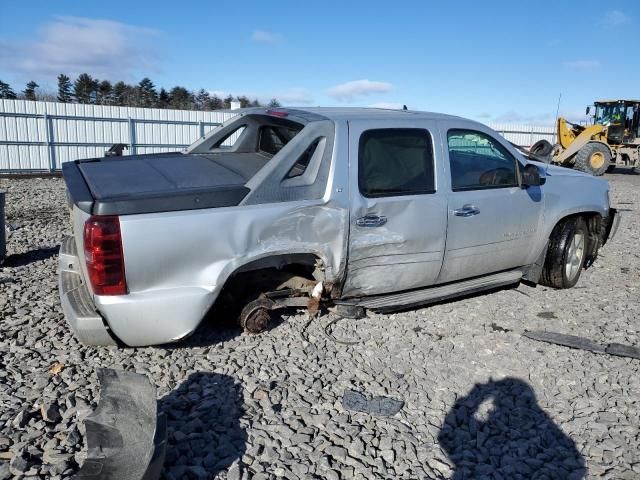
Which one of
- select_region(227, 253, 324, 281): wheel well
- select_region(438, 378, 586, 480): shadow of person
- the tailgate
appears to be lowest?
select_region(438, 378, 586, 480): shadow of person

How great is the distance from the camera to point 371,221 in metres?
4.10

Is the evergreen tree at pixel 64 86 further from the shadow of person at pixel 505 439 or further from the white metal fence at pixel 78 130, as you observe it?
the shadow of person at pixel 505 439

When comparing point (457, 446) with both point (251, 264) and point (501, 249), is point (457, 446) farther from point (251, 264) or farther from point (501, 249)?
point (501, 249)

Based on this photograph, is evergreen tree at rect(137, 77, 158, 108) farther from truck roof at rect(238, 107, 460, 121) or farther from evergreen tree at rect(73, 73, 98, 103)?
truck roof at rect(238, 107, 460, 121)

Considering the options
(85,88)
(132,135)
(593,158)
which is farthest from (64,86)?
(593,158)

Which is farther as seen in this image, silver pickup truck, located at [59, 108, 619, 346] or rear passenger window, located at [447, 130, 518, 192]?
rear passenger window, located at [447, 130, 518, 192]

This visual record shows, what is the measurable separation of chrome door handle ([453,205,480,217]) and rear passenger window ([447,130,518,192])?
17cm

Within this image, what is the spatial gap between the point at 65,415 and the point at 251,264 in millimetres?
1500

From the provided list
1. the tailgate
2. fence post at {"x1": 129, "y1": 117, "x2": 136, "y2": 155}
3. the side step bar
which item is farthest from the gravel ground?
fence post at {"x1": 129, "y1": 117, "x2": 136, "y2": 155}

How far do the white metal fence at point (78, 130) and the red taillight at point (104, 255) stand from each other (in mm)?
16417

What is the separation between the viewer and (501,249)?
4.95m

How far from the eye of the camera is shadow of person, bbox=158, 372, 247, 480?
2.73 metres

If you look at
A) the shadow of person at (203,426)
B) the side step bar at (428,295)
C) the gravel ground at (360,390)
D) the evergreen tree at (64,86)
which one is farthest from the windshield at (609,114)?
the evergreen tree at (64,86)

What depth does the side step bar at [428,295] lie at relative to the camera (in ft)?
14.3
